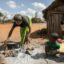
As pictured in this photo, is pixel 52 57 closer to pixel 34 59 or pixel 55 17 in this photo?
pixel 34 59

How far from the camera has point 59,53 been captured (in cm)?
799

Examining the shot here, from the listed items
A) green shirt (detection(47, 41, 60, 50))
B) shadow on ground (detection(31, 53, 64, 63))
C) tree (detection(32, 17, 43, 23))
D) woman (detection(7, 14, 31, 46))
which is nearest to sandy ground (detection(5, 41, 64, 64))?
shadow on ground (detection(31, 53, 64, 63))

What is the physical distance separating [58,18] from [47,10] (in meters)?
1.06

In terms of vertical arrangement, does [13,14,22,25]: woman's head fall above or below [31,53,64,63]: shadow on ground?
above

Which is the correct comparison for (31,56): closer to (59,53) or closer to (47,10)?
(59,53)

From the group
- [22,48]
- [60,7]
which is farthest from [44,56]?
[60,7]

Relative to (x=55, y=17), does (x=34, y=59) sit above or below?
below

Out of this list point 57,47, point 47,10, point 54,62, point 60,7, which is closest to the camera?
point 54,62

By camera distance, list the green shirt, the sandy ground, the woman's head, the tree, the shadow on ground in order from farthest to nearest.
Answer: the tree, the woman's head, the green shirt, the shadow on ground, the sandy ground

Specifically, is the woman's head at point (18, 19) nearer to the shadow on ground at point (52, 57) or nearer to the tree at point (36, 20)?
the shadow on ground at point (52, 57)

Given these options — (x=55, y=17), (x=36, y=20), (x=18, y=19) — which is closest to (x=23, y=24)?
(x=18, y=19)

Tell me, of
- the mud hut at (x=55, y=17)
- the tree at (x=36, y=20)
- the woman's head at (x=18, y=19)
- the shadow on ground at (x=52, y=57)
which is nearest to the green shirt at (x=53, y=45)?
the shadow on ground at (x=52, y=57)

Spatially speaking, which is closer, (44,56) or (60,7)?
(44,56)

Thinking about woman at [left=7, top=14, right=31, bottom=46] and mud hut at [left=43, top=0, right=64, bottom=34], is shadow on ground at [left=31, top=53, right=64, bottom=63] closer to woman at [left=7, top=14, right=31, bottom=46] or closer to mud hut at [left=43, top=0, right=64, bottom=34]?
woman at [left=7, top=14, right=31, bottom=46]
